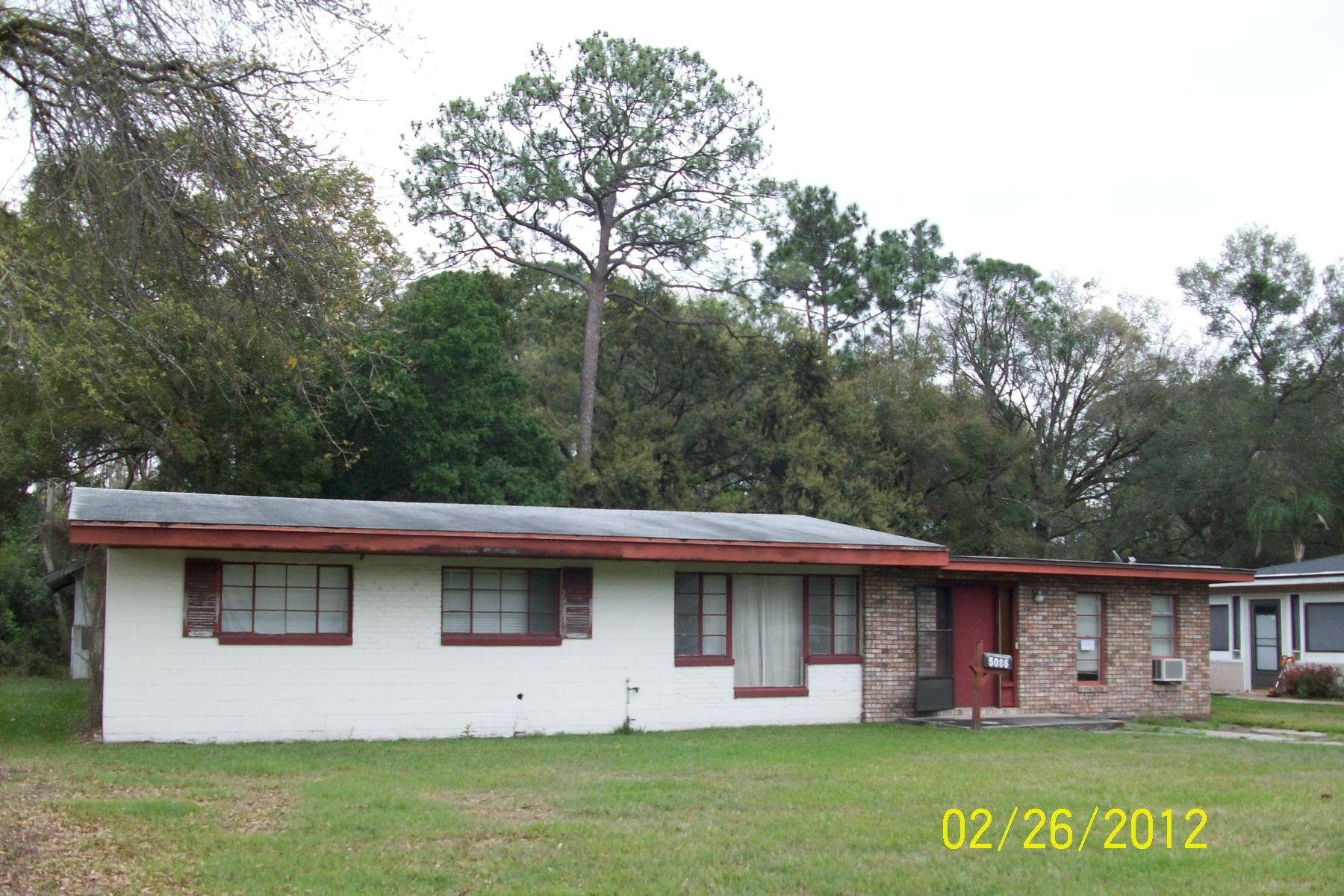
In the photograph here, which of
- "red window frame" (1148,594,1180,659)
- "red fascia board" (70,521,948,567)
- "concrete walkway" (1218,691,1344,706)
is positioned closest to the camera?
"red fascia board" (70,521,948,567)

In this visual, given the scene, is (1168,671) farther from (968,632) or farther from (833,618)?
(833,618)

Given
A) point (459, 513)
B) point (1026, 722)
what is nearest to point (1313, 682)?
point (1026, 722)

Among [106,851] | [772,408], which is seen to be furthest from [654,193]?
[106,851]

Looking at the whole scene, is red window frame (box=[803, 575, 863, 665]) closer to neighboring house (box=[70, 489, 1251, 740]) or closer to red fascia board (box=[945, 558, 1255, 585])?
neighboring house (box=[70, 489, 1251, 740])

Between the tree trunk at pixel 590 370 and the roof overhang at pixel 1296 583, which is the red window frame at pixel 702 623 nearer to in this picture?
the roof overhang at pixel 1296 583

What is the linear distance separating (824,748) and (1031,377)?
34.1 metres

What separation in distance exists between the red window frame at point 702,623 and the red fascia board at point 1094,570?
331 cm

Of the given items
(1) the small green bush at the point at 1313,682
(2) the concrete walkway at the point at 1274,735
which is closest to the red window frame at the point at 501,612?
(2) the concrete walkway at the point at 1274,735

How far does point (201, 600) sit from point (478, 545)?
320 centimetres

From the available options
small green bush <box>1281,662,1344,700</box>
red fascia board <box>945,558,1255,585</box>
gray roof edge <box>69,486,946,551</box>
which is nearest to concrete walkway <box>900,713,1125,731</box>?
red fascia board <box>945,558,1255,585</box>

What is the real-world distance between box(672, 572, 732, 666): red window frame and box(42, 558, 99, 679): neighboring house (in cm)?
1339

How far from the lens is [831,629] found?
60.9 feet

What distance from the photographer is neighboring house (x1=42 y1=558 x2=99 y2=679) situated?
26312mm
